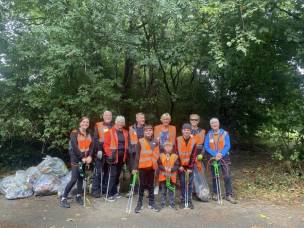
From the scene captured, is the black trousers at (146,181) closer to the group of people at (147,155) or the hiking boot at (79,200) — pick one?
the group of people at (147,155)

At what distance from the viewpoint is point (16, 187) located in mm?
7840

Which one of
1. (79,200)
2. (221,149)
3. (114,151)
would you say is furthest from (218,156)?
(79,200)

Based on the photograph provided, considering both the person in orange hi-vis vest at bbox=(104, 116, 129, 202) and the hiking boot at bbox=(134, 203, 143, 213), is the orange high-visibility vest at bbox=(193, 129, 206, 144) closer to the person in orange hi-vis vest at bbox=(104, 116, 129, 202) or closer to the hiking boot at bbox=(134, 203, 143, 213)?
the person in orange hi-vis vest at bbox=(104, 116, 129, 202)

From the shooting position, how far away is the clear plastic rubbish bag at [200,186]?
7.46 m

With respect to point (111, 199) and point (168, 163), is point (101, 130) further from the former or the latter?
point (168, 163)

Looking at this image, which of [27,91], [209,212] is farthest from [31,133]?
[209,212]

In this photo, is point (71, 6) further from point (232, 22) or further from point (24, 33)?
point (232, 22)

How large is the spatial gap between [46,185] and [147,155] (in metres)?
2.43

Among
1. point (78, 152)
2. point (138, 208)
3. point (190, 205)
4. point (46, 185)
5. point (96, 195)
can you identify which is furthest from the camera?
point (46, 185)

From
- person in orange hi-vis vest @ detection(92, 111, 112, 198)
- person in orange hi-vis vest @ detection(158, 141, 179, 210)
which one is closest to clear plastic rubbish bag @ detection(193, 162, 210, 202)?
person in orange hi-vis vest @ detection(158, 141, 179, 210)

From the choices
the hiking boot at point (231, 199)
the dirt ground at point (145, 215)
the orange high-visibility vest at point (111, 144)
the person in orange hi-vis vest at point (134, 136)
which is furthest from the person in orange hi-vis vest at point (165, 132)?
the hiking boot at point (231, 199)

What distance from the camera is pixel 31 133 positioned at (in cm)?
926

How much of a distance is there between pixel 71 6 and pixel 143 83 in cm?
339

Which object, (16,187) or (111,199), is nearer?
(111,199)
